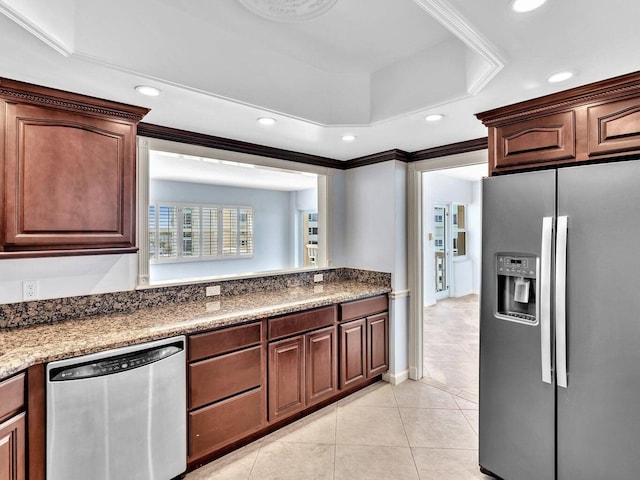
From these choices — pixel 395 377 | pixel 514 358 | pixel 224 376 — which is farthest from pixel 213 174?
pixel 514 358

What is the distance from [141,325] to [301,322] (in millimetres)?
1123

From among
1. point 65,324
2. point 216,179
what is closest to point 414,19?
point 65,324

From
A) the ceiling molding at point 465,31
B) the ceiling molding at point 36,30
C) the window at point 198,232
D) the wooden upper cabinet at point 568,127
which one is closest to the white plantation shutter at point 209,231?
the window at point 198,232

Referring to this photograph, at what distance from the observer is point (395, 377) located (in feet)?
11.1

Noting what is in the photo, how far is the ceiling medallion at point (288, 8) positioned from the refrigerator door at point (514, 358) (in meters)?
1.36

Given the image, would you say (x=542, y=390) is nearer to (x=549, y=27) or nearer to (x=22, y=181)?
(x=549, y=27)

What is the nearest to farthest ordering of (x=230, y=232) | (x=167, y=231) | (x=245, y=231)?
(x=167, y=231) < (x=230, y=232) < (x=245, y=231)

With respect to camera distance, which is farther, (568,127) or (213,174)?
(213,174)

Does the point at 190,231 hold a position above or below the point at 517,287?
above

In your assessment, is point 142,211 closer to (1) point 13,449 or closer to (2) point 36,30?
(2) point 36,30

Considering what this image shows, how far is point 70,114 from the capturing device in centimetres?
195

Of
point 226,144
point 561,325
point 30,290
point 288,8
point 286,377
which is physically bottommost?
point 286,377

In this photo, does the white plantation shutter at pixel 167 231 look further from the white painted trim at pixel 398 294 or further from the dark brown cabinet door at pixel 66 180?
Answer: the white painted trim at pixel 398 294

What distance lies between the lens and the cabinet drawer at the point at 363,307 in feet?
9.76
